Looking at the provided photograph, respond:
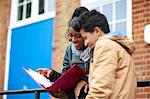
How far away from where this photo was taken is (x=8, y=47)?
9039 millimetres

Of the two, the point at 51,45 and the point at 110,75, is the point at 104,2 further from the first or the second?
the point at 110,75

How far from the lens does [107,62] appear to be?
2.89m

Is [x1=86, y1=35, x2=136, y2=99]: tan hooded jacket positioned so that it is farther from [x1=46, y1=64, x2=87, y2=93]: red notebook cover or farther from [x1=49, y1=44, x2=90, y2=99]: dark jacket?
[x1=49, y1=44, x2=90, y2=99]: dark jacket

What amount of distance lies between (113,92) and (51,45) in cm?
523

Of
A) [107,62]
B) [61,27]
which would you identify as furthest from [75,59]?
[61,27]

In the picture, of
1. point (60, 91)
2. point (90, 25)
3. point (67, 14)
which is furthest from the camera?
point (67, 14)

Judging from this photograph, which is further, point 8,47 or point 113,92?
point 8,47

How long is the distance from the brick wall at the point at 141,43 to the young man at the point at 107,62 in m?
3.20

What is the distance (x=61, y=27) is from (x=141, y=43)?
1949mm

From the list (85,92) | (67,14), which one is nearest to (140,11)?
(67,14)

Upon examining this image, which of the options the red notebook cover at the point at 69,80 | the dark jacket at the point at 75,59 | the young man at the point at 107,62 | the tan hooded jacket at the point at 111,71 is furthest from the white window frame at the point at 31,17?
the tan hooded jacket at the point at 111,71

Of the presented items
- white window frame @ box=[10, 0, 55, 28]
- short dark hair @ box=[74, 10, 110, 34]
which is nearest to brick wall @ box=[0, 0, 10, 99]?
white window frame @ box=[10, 0, 55, 28]

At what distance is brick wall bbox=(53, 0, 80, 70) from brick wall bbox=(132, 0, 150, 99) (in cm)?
146

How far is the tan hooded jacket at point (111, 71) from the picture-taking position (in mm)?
2857
